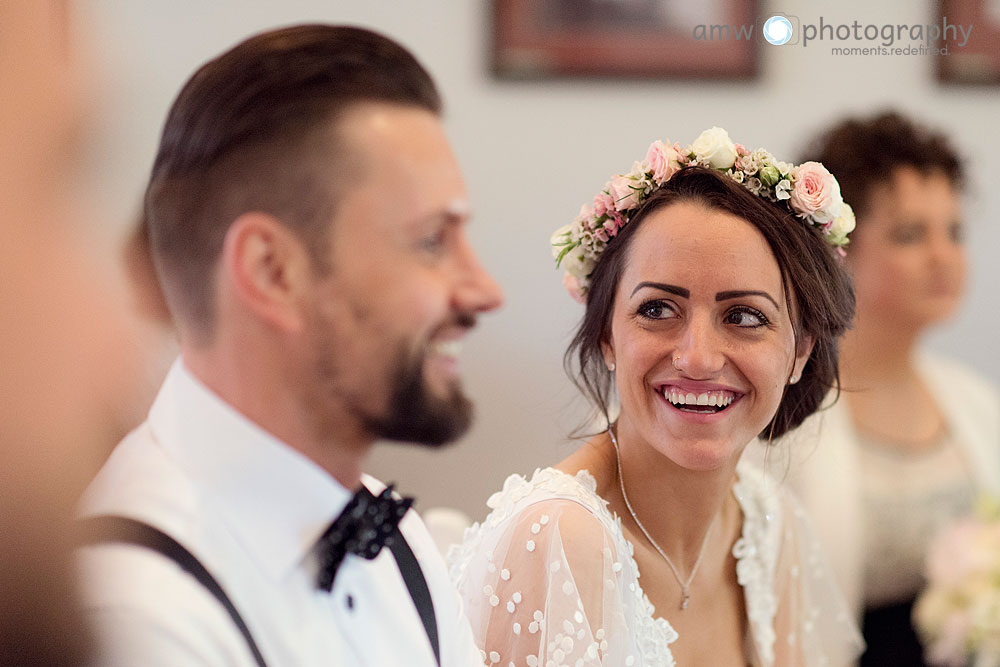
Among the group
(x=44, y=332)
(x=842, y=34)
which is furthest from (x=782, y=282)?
(x=842, y=34)

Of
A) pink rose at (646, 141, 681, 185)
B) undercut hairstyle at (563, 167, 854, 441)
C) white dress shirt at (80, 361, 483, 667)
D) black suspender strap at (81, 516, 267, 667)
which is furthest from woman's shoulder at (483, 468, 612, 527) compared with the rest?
black suspender strap at (81, 516, 267, 667)

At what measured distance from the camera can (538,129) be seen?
2207 mm

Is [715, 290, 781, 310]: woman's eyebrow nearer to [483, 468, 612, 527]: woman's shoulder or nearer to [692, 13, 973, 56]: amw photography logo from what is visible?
[483, 468, 612, 527]: woman's shoulder

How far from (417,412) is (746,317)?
654mm

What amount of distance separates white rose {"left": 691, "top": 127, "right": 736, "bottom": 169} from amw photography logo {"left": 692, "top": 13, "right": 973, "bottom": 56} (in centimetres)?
100

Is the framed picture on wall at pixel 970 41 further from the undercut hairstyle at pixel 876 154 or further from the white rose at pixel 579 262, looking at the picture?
the white rose at pixel 579 262

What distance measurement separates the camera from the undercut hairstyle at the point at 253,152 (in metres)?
0.63

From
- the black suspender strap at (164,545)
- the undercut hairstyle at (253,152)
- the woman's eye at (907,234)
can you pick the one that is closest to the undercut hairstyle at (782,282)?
the undercut hairstyle at (253,152)

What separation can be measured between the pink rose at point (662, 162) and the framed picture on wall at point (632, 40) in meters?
0.95

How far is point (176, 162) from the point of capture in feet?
2.11

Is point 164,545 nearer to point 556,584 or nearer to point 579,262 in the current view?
point 556,584

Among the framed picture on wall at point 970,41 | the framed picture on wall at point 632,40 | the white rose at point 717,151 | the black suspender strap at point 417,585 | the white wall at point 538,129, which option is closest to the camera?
the black suspender strap at point 417,585

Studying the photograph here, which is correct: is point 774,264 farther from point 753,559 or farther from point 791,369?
point 753,559

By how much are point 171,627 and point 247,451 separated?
121 millimetres
